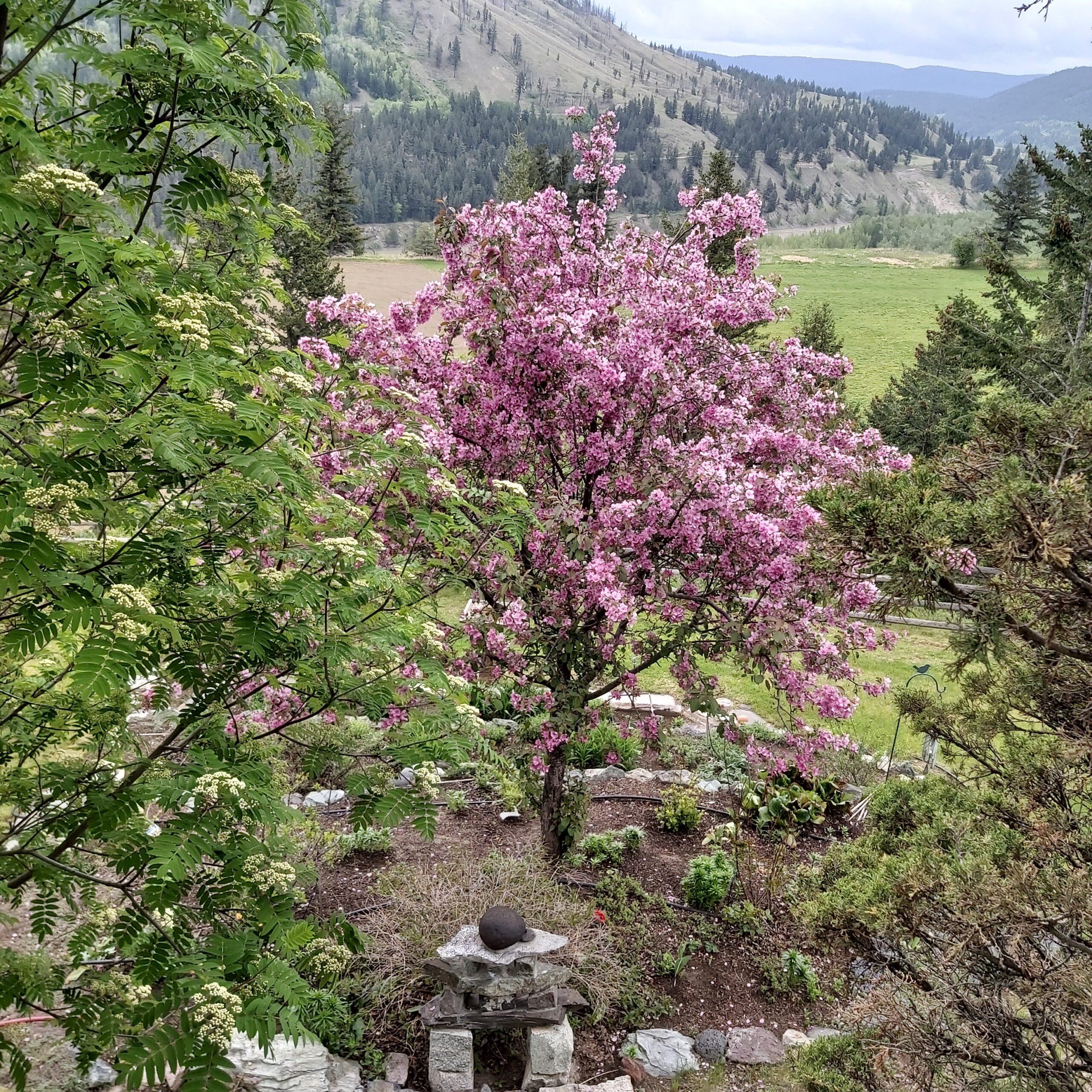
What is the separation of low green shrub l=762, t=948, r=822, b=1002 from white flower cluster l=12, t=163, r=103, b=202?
22.4 feet

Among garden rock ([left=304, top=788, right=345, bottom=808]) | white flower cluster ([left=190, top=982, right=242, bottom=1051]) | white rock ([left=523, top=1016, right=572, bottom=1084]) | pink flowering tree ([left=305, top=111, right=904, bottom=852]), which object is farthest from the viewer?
garden rock ([left=304, top=788, right=345, bottom=808])

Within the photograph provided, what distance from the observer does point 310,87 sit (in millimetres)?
178125

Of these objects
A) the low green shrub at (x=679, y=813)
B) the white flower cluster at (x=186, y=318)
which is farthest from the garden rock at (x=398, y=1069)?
the white flower cluster at (x=186, y=318)

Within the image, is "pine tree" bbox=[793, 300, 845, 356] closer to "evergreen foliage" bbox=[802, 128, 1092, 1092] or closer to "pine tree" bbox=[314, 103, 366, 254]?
"pine tree" bbox=[314, 103, 366, 254]

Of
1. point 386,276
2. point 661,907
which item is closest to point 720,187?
point 661,907

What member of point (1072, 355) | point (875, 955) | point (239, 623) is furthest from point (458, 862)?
point (1072, 355)

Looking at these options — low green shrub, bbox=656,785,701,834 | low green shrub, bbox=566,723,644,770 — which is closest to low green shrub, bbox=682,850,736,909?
low green shrub, bbox=656,785,701,834

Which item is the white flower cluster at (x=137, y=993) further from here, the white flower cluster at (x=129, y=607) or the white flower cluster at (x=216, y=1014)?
the white flower cluster at (x=129, y=607)

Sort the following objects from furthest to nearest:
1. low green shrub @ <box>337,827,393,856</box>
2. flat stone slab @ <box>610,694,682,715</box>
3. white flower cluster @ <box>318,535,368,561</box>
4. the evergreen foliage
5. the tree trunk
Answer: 1. flat stone slab @ <box>610,694,682,715</box>
2. low green shrub @ <box>337,827,393,856</box>
3. the tree trunk
4. white flower cluster @ <box>318,535,368,561</box>
5. the evergreen foliage

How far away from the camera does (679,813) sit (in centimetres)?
812

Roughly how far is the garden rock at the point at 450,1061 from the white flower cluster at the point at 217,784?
10.6 feet

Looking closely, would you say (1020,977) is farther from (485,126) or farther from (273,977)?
(485,126)

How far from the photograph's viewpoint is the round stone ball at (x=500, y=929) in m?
5.01

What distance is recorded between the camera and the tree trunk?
696 cm
